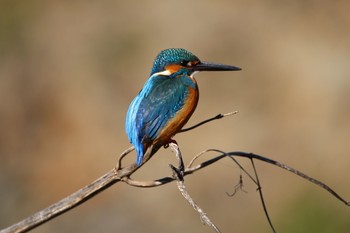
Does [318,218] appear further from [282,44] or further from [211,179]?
[282,44]

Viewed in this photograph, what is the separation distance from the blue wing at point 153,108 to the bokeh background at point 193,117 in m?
3.86

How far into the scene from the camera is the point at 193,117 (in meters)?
6.87

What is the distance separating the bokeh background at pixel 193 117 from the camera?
6.86 m

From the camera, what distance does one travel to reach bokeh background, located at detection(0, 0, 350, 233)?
686 centimetres

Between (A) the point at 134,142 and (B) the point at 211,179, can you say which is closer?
(A) the point at 134,142

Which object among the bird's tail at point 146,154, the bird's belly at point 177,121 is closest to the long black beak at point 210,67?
the bird's belly at point 177,121

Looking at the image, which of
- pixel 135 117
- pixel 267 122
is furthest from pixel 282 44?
pixel 135 117

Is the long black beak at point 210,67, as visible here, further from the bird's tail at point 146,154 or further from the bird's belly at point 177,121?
the bird's tail at point 146,154

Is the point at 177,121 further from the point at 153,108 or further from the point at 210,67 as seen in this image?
the point at 210,67

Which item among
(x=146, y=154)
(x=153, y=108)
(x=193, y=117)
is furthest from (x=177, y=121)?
(x=193, y=117)

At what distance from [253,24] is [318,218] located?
220 cm

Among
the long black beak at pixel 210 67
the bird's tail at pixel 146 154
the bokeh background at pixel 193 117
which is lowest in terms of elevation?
the bokeh background at pixel 193 117

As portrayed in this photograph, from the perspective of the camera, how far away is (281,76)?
7.12 meters

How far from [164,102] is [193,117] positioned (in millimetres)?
4122
